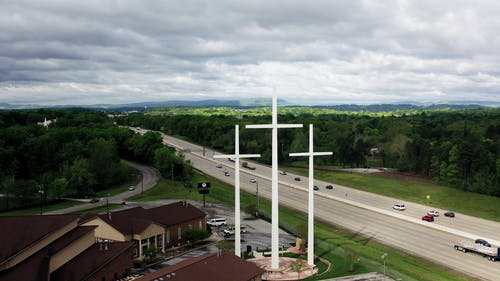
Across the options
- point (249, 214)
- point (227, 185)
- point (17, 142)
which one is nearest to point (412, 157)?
point (227, 185)

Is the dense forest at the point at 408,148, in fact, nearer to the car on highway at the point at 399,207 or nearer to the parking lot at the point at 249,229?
the car on highway at the point at 399,207

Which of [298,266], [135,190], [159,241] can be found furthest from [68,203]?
[298,266]

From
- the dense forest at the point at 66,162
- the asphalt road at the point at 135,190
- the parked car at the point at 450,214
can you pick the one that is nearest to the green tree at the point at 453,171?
the parked car at the point at 450,214

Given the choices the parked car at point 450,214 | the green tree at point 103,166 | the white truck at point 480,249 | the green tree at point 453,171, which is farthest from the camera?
the green tree at point 103,166

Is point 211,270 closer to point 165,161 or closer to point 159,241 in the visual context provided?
point 159,241

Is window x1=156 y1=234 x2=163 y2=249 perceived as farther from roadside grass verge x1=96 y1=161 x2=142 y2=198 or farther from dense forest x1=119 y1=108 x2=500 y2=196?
dense forest x1=119 y1=108 x2=500 y2=196

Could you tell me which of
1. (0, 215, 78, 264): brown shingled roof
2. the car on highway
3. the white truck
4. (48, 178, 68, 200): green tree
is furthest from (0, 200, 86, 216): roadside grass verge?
the white truck
